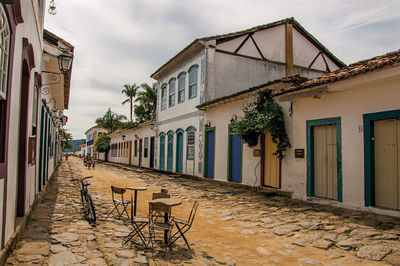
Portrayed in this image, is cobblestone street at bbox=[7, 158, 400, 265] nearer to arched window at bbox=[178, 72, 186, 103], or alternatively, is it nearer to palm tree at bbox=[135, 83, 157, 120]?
arched window at bbox=[178, 72, 186, 103]

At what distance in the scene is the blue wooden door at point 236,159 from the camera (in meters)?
11.4

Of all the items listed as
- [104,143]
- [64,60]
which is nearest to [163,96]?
[64,60]

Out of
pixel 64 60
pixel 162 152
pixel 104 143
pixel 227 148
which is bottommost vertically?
pixel 162 152

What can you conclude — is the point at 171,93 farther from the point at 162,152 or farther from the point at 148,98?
the point at 148,98

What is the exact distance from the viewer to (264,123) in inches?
357

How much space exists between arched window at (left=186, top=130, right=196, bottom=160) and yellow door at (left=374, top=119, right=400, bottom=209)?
9597 mm

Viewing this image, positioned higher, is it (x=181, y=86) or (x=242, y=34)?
(x=242, y=34)

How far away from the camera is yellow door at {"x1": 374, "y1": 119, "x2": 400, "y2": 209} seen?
245 inches

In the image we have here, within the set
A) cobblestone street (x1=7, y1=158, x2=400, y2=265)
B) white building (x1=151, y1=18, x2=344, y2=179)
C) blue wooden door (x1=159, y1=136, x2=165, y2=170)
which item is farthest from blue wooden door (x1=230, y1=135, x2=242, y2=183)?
blue wooden door (x1=159, y1=136, x2=165, y2=170)

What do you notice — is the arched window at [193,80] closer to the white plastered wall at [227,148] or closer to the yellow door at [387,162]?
the white plastered wall at [227,148]

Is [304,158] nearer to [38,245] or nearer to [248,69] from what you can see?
[38,245]

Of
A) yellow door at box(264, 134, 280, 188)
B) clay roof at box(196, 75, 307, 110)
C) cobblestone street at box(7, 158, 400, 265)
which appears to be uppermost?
clay roof at box(196, 75, 307, 110)

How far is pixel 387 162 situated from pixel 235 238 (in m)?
3.81

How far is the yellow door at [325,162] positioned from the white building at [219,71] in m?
4.33
